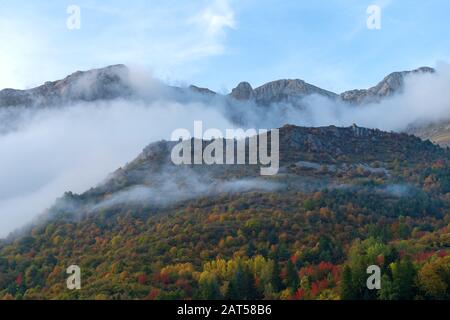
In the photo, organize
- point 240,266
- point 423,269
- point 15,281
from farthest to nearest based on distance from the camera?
point 15,281
point 240,266
point 423,269

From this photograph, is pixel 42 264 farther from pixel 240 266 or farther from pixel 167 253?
pixel 240 266

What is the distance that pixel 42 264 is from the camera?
19538cm

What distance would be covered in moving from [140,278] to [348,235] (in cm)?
7787

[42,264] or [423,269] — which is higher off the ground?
[423,269]
